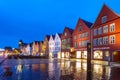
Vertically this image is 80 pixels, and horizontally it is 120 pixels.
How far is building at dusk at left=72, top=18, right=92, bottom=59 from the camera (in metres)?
61.0

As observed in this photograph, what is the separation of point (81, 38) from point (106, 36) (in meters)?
16.9

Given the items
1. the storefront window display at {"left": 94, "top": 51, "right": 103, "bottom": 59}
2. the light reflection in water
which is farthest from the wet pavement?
the storefront window display at {"left": 94, "top": 51, "right": 103, "bottom": 59}

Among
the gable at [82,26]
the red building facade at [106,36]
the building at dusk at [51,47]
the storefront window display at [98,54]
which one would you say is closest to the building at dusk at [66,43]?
the gable at [82,26]

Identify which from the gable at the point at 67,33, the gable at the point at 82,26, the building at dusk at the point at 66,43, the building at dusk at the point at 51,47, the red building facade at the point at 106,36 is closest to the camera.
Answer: the red building facade at the point at 106,36

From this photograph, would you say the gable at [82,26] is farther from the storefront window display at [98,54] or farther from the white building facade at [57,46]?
the white building facade at [57,46]

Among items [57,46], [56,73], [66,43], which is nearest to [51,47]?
[57,46]

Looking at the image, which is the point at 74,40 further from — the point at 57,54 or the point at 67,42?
the point at 57,54

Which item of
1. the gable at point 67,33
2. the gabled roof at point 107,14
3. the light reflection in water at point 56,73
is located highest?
the gabled roof at point 107,14

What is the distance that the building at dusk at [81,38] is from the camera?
200 ft

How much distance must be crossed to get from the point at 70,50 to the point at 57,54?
60.6 feet

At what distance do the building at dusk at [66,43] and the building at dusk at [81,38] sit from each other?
4.24 m

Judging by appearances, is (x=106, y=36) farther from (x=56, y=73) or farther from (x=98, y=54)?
(x=56, y=73)

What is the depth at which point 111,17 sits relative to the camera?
4641cm

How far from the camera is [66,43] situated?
78812 mm
